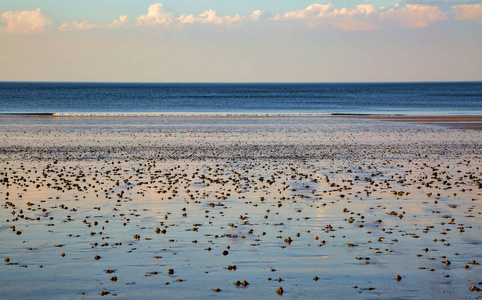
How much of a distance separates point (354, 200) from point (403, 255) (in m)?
6.60

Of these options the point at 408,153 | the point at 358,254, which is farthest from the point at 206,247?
the point at 408,153

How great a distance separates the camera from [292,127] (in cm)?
5538

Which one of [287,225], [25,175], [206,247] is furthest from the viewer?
[25,175]

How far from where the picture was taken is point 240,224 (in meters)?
16.4

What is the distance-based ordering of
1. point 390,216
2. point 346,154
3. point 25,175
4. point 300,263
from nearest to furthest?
point 300,263 → point 390,216 → point 25,175 → point 346,154

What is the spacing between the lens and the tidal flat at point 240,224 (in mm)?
11516

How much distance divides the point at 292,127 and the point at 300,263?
43.1 m

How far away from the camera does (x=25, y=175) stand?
2536 centimetres

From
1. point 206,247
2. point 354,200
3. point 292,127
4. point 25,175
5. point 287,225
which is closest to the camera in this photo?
point 206,247

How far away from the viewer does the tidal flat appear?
11516 mm

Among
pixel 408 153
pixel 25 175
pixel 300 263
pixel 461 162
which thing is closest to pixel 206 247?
pixel 300 263

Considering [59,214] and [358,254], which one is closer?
[358,254]

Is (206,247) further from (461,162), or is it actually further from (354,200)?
(461,162)

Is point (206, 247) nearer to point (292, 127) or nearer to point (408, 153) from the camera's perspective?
point (408, 153)
